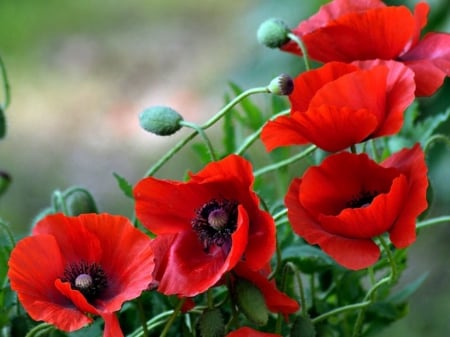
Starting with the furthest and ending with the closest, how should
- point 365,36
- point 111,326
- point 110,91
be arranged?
point 110,91 < point 365,36 < point 111,326

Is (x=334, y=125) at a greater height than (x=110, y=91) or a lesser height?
greater

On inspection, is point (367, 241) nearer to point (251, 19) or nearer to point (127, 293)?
point (127, 293)

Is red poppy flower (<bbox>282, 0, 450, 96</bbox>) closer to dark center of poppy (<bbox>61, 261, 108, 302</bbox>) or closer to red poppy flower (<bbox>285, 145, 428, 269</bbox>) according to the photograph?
red poppy flower (<bbox>285, 145, 428, 269</bbox>)

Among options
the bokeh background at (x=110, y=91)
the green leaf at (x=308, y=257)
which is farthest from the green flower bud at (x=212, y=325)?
the bokeh background at (x=110, y=91)

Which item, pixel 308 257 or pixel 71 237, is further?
pixel 308 257

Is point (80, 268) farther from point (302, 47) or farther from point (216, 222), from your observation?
point (302, 47)

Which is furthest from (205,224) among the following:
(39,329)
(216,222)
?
(39,329)
